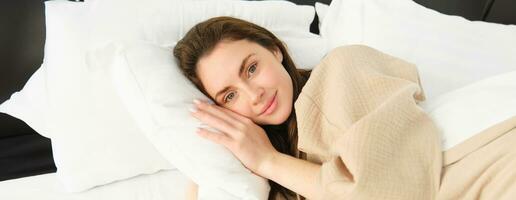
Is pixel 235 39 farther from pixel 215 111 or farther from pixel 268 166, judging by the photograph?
pixel 268 166

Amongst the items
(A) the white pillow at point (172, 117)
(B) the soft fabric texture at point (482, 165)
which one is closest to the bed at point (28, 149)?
(A) the white pillow at point (172, 117)

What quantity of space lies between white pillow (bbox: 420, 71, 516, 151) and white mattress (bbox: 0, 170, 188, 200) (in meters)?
0.67

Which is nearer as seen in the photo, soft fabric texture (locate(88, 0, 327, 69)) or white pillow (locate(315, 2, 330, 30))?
soft fabric texture (locate(88, 0, 327, 69))

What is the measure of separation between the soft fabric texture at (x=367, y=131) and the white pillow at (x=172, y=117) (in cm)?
17

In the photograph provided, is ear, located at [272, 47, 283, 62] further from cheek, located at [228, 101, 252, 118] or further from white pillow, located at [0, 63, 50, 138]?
white pillow, located at [0, 63, 50, 138]

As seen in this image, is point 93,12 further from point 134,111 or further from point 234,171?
point 234,171

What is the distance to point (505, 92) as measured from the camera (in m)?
0.83

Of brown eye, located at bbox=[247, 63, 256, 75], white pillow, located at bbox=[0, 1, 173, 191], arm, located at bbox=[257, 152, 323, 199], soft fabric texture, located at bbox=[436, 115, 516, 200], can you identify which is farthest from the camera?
white pillow, located at bbox=[0, 1, 173, 191]

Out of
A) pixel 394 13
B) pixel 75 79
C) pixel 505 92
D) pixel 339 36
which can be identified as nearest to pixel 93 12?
pixel 75 79

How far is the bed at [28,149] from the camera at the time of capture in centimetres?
114

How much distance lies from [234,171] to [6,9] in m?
0.86

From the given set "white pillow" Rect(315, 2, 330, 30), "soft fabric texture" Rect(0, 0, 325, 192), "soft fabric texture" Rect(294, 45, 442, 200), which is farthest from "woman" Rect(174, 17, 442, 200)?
"white pillow" Rect(315, 2, 330, 30)

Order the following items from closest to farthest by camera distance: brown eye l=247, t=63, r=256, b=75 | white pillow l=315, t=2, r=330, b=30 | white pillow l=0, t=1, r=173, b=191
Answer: brown eye l=247, t=63, r=256, b=75 → white pillow l=0, t=1, r=173, b=191 → white pillow l=315, t=2, r=330, b=30

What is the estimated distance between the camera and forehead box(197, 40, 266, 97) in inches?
38.5
